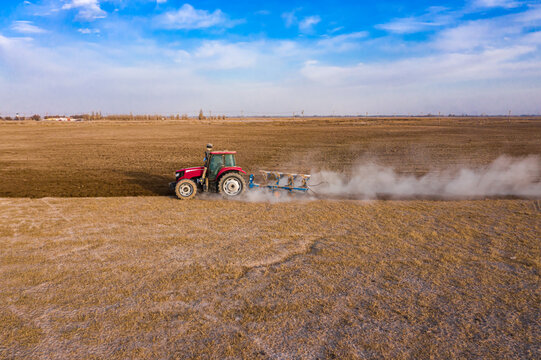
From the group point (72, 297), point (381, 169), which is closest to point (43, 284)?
point (72, 297)

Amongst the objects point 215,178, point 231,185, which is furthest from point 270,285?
point 215,178

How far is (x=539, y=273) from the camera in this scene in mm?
6664

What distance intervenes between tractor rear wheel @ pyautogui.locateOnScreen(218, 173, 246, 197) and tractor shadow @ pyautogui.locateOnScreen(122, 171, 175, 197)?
255cm

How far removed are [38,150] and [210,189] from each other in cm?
2563

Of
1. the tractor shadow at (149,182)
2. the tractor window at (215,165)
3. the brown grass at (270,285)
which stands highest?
the tractor window at (215,165)

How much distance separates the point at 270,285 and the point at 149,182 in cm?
1187

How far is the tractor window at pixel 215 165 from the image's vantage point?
12.8 metres

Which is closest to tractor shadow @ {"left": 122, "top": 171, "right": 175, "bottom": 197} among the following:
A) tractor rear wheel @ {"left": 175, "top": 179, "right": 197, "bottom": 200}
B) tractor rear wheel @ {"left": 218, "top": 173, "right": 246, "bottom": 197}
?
tractor rear wheel @ {"left": 175, "top": 179, "right": 197, "bottom": 200}

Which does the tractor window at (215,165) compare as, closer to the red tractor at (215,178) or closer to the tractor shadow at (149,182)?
the red tractor at (215,178)

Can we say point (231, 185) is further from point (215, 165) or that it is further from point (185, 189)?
point (185, 189)

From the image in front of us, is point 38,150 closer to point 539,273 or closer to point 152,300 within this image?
point 152,300

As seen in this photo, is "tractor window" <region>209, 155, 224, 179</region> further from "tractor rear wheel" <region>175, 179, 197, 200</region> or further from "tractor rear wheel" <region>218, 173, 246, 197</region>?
"tractor rear wheel" <region>175, 179, 197, 200</region>

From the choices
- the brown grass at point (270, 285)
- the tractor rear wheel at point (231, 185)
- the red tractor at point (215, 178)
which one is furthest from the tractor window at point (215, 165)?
the brown grass at point (270, 285)

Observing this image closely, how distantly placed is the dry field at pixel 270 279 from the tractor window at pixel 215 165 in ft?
4.39
